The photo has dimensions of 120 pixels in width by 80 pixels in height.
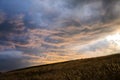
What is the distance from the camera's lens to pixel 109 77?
1177cm

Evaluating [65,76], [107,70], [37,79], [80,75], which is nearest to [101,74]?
[107,70]

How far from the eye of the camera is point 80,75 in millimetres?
12719

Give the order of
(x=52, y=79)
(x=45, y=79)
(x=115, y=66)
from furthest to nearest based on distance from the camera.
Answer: (x=45, y=79), (x=52, y=79), (x=115, y=66)

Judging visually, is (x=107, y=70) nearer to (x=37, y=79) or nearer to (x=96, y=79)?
(x=96, y=79)

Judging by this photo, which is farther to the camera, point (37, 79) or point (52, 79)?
point (37, 79)

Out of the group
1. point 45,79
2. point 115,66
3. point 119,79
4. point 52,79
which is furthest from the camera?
point 45,79

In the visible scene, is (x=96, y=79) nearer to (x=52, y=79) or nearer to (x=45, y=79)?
(x=52, y=79)

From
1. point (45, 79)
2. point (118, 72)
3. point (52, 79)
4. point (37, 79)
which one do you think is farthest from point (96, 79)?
point (37, 79)

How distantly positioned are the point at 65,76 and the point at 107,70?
2377 millimetres

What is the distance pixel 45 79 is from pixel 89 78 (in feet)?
18.0

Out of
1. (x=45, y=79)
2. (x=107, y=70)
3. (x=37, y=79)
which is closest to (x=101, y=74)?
(x=107, y=70)

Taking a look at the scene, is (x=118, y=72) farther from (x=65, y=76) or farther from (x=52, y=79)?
(x=52, y=79)

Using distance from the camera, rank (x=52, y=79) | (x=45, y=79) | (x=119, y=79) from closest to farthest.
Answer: (x=119, y=79) < (x=52, y=79) < (x=45, y=79)

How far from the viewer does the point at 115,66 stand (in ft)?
40.2
